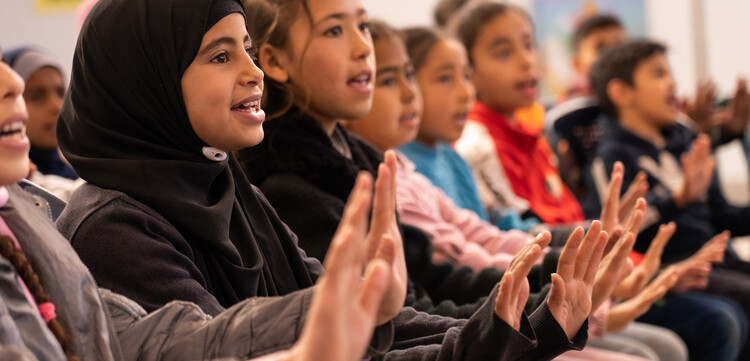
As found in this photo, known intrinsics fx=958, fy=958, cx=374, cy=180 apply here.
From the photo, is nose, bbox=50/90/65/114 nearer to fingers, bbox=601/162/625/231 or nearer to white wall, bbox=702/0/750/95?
fingers, bbox=601/162/625/231

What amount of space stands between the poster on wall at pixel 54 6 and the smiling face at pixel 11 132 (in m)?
3.99

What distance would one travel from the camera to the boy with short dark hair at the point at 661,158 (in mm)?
2762

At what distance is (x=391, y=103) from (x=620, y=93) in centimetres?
141

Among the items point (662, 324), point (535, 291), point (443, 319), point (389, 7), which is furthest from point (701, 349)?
point (389, 7)

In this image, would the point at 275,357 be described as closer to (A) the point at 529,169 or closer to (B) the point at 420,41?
(B) the point at 420,41

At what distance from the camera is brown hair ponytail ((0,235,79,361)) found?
101cm

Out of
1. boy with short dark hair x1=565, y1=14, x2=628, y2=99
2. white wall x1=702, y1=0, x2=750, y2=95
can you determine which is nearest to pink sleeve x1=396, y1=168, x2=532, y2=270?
boy with short dark hair x1=565, y1=14, x2=628, y2=99

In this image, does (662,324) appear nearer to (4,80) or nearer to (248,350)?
(248,350)

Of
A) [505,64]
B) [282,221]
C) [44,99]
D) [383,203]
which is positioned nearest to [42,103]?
[44,99]

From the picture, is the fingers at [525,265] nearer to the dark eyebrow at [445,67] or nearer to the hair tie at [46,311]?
the hair tie at [46,311]

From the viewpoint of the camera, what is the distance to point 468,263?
1.96 metres

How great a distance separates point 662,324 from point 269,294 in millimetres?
1565

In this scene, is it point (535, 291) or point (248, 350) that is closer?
point (248, 350)

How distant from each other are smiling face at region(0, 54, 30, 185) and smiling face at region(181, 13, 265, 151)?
26cm
